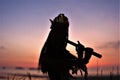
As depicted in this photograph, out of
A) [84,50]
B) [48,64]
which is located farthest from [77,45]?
[48,64]

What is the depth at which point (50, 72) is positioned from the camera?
27.9ft

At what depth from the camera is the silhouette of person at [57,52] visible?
27.4 feet

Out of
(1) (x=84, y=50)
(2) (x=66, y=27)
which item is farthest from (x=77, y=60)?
(2) (x=66, y=27)

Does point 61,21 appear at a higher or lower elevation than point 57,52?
higher

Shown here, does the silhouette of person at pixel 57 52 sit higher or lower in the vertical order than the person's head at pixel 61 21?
lower

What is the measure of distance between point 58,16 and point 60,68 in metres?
1.21

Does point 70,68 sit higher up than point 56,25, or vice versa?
point 56,25

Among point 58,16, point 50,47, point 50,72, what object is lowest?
point 50,72

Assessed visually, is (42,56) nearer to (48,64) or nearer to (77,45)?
(48,64)

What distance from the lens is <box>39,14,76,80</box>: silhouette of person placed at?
8.35 meters

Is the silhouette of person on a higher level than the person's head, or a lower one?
lower

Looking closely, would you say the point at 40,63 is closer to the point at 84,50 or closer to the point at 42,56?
the point at 42,56

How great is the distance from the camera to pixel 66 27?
8.43m

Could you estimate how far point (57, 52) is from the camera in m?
8.38
